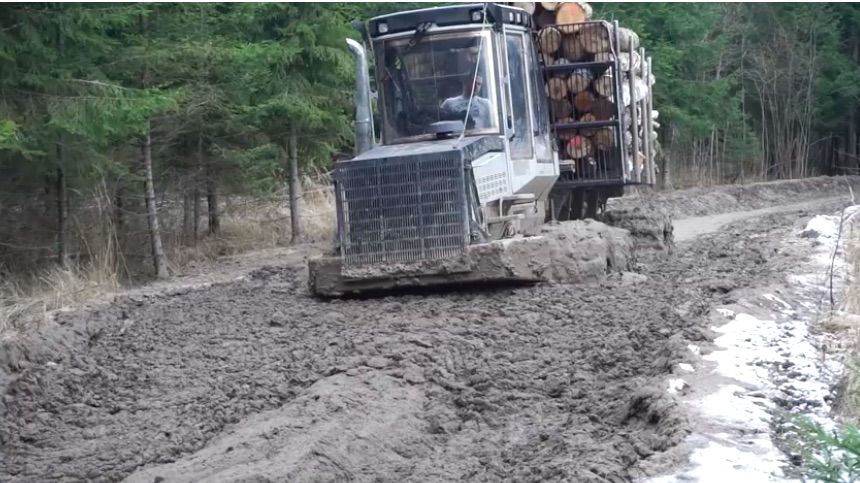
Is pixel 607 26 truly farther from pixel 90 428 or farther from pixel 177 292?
pixel 90 428

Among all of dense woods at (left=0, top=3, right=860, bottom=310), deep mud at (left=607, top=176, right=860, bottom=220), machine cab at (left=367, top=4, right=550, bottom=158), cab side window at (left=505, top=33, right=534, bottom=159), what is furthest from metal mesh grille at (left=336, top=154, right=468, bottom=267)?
deep mud at (left=607, top=176, right=860, bottom=220)

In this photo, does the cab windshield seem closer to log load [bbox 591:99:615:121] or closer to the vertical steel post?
log load [bbox 591:99:615:121]

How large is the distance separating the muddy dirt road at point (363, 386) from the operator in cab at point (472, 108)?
5.95 ft

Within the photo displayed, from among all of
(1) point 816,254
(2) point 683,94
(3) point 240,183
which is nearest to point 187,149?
(3) point 240,183

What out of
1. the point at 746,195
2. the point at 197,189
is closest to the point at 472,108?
the point at 197,189

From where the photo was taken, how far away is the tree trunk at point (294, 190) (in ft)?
57.1

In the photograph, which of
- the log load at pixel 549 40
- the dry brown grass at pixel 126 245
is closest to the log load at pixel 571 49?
the log load at pixel 549 40

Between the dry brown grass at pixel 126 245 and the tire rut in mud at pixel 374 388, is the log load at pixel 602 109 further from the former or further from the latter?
the dry brown grass at pixel 126 245

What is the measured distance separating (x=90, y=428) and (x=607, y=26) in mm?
8088

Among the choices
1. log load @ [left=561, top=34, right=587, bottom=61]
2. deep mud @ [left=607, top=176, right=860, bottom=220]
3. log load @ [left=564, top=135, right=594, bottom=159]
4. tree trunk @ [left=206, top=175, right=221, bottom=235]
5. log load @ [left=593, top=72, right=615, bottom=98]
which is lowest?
deep mud @ [left=607, top=176, right=860, bottom=220]

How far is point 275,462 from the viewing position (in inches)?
234

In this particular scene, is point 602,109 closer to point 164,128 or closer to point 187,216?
point 164,128

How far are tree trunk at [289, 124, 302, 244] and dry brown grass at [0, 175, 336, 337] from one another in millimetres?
498

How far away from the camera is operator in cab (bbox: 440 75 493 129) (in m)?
10.9
